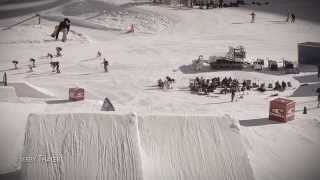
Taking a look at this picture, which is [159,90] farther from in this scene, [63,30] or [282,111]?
[63,30]

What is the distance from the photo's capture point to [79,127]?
16.5 m

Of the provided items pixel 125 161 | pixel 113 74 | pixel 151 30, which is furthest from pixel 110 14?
pixel 125 161

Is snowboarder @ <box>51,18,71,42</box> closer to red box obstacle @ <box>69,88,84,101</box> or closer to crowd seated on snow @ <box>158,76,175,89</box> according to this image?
crowd seated on snow @ <box>158,76,175,89</box>

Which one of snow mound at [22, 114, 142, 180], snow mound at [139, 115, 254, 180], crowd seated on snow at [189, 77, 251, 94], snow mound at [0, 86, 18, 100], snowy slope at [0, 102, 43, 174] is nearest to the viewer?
snow mound at [22, 114, 142, 180]

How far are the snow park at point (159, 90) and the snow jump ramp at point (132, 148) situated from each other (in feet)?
0.11

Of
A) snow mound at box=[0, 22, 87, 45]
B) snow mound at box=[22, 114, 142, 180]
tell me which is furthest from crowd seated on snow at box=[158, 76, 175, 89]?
snow mound at box=[0, 22, 87, 45]

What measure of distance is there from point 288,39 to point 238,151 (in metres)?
23.7

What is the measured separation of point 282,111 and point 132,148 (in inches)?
A: 291

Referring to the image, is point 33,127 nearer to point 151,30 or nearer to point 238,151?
point 238,151

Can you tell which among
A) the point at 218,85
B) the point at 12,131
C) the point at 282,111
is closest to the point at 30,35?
the point at 218,85

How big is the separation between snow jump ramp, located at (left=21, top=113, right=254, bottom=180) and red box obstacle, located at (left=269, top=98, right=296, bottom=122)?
3932mm

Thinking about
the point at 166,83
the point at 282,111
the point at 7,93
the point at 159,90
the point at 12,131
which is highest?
the point at 166,83

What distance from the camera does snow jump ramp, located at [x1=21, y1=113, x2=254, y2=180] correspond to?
1517cm

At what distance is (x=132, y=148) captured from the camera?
1572 cm
